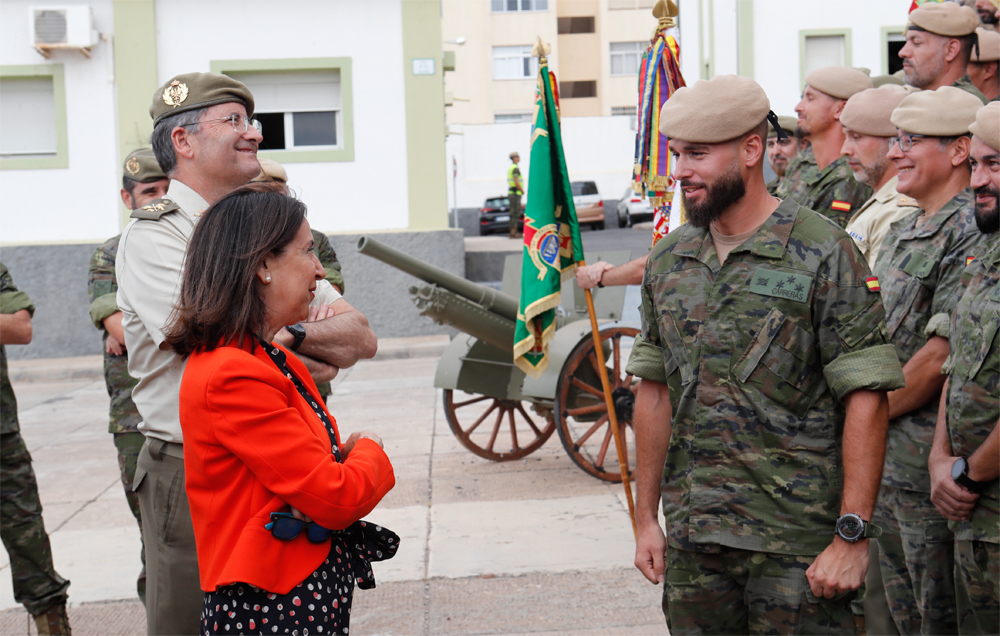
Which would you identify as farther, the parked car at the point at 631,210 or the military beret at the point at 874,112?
the parked car at the point at 631,210

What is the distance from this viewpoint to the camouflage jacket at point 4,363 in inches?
153

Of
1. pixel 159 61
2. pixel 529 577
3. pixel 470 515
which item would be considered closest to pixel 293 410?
pixel 529 577

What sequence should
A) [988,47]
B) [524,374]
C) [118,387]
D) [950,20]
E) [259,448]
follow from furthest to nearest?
1. [524,374]
2. [988,47]
3. [950,20]
4. [118,387]
5. [259,448]

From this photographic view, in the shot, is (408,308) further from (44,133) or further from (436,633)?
(436,633)

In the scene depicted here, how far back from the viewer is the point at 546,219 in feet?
14.9

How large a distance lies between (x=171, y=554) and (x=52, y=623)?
1.88 metres

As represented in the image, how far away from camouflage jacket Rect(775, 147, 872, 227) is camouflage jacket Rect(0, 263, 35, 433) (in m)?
3.47

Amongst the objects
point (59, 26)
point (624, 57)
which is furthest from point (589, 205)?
point (59, 26)

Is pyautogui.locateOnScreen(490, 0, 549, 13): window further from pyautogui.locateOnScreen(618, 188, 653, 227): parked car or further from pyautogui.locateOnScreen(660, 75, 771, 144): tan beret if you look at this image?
pyautogui.locateOnScreen(660, 75, 771, 144): tan beret

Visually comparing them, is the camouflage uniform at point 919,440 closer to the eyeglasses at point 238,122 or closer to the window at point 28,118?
the eyeglasses at point 238,122

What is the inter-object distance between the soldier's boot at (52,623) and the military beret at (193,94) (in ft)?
7.55

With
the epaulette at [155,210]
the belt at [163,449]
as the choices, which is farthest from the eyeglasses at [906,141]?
the belt at [163,449]

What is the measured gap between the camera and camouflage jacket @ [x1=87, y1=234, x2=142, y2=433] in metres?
3.88

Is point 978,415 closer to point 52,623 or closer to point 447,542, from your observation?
point 447,542
